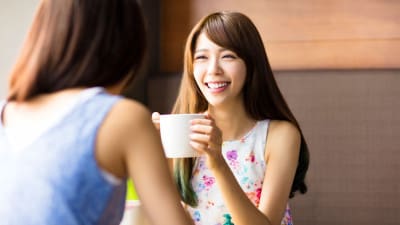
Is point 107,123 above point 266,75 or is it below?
above

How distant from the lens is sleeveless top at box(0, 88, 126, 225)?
28.0 inches

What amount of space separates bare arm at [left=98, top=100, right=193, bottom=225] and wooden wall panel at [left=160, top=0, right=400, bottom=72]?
4.31 feet

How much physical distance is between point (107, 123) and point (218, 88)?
63 centimetres

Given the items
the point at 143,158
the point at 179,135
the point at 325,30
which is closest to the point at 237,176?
the point at 179,135

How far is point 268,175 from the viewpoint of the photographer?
1.28 m

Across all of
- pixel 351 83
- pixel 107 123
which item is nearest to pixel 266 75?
pixel 351 83

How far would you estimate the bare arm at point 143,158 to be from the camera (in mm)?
715

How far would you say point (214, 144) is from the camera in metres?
1.03

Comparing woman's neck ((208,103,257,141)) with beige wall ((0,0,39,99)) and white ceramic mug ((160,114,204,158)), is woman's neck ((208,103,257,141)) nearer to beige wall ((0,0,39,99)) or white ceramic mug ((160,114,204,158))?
white ceramic mug ((160,114,204,158))

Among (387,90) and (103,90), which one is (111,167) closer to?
(103,90)

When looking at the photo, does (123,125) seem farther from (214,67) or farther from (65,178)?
Answer: (214,67)

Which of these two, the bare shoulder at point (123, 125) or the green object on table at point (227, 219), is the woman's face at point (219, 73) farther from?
the bare shoulder at point (123, 125)

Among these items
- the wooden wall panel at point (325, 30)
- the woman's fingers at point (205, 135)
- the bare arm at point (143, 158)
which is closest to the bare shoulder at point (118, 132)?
the bare arm at point (143, 158)

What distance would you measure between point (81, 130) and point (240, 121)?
2.39 ft
